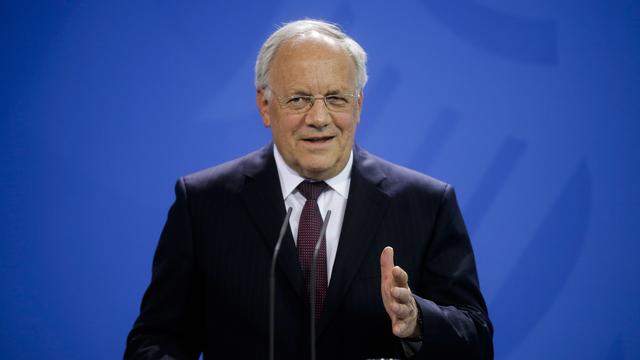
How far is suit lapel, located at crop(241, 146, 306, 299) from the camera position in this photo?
1.58 meters

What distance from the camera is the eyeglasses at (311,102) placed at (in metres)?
1.64

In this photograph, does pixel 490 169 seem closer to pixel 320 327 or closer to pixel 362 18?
pixel 362 18

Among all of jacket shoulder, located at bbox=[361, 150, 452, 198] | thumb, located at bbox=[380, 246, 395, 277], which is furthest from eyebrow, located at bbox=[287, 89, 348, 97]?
thumb, located at bbox=[380, 246, 395, 277]

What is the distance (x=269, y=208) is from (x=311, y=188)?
119mm

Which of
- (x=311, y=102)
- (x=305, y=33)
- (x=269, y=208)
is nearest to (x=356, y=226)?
(x=269, y=208)

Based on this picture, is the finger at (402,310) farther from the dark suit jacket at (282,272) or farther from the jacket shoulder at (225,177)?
the jacket shoulder at (225,177)

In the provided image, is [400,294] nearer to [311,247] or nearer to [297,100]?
[311,247]

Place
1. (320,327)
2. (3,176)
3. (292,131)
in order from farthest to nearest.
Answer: (3,176)
(292,131)
(320,327)

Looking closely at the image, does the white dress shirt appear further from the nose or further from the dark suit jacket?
the nose

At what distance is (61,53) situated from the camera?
2.41 metres

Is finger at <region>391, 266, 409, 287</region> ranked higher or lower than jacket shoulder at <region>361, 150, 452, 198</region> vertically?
lower

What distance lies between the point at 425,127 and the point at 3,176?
1.55m

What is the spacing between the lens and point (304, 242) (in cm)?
162

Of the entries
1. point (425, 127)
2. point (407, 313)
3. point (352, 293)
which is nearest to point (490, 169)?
point (425, 127)
